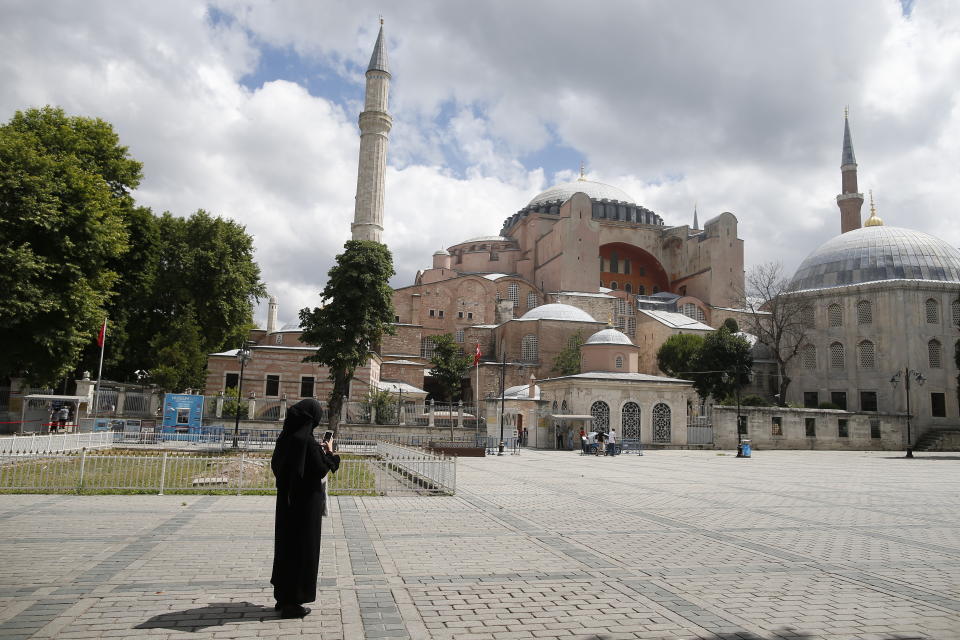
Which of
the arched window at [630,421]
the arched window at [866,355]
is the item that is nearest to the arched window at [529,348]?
the arched window at [630,421]

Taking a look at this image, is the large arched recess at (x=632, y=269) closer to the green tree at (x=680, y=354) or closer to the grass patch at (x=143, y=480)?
the green tree at (x=680, y=354)

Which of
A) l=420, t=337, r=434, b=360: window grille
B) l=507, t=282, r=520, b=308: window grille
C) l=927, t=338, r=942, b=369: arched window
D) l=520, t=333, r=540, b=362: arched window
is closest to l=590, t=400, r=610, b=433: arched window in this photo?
l=520, t=333, r=540, b=362: arched window

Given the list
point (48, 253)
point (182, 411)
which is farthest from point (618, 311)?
point (48, 253)

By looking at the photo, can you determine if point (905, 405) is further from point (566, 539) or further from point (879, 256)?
point (566, 539)

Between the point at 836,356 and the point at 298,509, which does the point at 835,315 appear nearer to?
the point at 836,356

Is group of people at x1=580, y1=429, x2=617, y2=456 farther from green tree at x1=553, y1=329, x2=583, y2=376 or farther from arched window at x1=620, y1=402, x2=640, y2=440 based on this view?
green tree at x1=553, y1=329, x2=583, y2=376

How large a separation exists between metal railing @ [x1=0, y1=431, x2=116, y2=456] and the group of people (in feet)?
52.1

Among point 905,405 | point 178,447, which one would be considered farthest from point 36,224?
point 905,405

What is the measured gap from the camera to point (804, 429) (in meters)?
32.4

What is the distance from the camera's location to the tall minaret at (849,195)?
4781 centimetres

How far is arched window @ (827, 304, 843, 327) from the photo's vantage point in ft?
128

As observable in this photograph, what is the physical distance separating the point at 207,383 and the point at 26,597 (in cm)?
2927

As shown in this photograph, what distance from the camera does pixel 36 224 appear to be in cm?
1820

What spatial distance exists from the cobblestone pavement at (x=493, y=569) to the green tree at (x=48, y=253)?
10.9 metres
